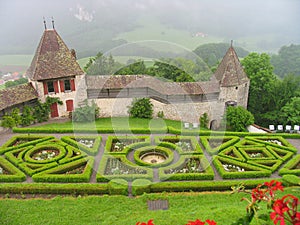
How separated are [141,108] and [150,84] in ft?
10.8

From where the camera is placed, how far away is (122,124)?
856 inches

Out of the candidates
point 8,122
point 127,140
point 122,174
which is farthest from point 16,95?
point 122,174

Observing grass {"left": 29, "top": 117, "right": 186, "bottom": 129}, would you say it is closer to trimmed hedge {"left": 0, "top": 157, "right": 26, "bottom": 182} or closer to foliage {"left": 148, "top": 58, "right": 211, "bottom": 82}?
foliage {"left": 148, "top": 58, "right": 211, "bottom": 82}

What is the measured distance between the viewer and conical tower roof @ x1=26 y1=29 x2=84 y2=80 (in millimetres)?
21656

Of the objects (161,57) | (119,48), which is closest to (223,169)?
(161,57)

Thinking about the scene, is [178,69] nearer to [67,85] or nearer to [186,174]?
[186,174]

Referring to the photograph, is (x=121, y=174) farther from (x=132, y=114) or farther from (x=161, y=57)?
(x=132, y=114)

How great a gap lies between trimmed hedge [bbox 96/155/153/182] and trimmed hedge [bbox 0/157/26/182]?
12.2 ft

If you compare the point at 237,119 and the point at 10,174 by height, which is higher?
the point at 10,174

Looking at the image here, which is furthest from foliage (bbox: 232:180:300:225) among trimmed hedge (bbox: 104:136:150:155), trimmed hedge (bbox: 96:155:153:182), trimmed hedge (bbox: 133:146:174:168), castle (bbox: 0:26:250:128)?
castle (bbox: 0:26:250:128)

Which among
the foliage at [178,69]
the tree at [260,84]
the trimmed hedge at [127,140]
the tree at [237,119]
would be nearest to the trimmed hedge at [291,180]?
the foliage at [178,69]

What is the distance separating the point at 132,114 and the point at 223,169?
10491 millimetres

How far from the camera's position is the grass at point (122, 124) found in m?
21.1

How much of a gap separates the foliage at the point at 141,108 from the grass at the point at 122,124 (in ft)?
1.43
